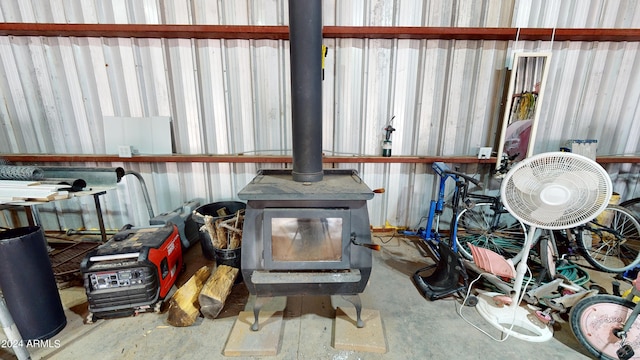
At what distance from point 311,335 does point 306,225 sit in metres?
0.76

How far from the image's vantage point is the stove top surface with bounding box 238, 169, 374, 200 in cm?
154

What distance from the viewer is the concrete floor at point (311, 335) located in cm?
157

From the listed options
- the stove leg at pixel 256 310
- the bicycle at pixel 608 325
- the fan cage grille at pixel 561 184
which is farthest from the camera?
the stove leg at pixel 256 310

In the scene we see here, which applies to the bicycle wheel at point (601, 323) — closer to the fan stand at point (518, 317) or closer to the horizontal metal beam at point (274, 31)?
the fan stand at point (518, 317)

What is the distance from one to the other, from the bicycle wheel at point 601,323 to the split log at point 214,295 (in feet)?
7.70

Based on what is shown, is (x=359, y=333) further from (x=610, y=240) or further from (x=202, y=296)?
(x=610, y=240)

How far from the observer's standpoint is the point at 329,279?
157 centimetres

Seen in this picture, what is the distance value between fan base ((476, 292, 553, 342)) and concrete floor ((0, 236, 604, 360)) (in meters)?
0.04

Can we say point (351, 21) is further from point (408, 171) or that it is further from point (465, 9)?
point (408, 171)

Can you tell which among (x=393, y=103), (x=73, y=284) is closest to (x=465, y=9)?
(x=393, y=103)

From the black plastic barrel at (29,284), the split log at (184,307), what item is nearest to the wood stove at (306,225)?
the split log at (184,307)

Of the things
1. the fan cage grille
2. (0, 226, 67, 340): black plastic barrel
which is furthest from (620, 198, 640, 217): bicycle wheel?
(0, 226, 67, 340): black plastic barrel

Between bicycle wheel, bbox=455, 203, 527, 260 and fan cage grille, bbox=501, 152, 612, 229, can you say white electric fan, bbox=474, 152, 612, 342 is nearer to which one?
fan cage grille, bbox=501, 152, 612, 229

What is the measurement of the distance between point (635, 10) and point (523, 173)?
→ 2.79 m
